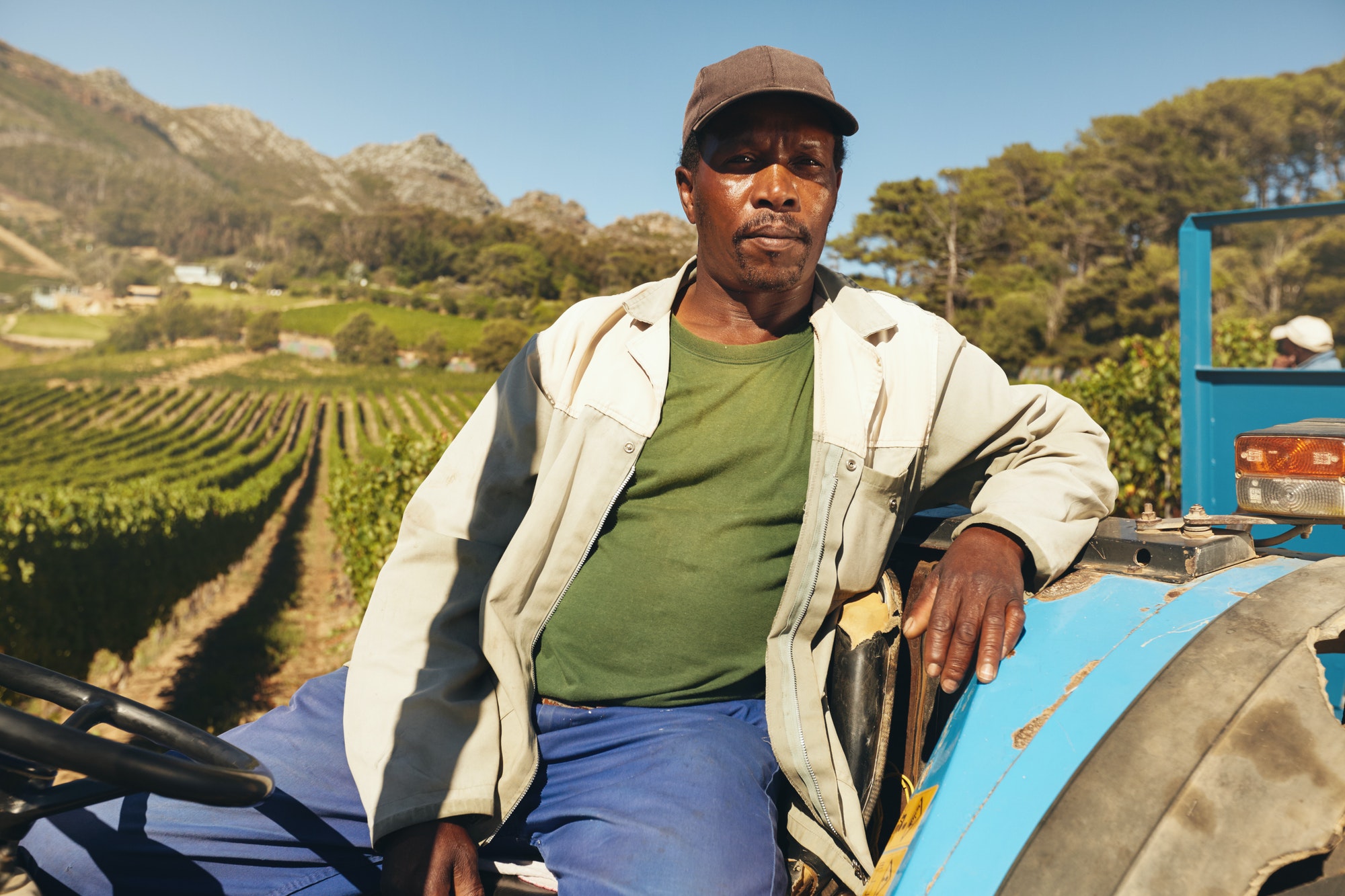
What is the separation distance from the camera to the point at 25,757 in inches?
36.9

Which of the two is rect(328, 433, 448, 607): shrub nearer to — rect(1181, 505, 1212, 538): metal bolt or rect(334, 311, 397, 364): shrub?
rect(1181, 505, 1212, 538): metal bolt

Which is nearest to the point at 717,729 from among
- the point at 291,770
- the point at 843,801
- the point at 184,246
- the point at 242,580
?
the point at 843,801

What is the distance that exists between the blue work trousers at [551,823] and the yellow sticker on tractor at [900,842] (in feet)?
0.71

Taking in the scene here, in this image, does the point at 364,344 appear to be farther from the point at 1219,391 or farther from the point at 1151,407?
the point at 1219,391

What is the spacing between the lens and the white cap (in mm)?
4035

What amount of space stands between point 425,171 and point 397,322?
64.9 meters

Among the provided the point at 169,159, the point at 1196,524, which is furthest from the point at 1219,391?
the point at 169,159

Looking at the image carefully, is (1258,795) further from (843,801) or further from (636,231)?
(636,231)

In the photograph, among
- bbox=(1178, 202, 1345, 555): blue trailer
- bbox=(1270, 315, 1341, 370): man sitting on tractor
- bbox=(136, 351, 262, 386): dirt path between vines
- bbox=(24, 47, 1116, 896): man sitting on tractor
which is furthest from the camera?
bbox=(136, 351, 262, 386): dirt path between vines

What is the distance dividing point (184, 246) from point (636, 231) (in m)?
34.9

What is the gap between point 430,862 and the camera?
1.41 m

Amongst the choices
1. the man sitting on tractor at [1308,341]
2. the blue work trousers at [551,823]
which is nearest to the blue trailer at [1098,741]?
the blue work trousers at [551,823]

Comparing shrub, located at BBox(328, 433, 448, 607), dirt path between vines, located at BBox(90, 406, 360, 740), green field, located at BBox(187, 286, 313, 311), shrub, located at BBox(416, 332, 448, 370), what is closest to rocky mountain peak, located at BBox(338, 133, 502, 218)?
green field, located at BBox(187, 286, 313, 311)

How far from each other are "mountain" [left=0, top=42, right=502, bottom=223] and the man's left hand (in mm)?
76874
